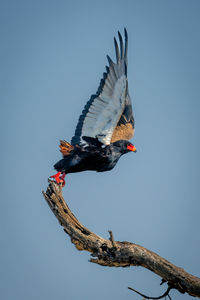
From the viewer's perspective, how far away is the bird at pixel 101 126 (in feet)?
35.9

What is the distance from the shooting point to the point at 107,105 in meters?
11.0

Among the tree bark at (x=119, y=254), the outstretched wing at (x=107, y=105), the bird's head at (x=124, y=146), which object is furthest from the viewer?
the bird's head at (x=124, y=146)

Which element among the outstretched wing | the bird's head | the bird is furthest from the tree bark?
the bird's head

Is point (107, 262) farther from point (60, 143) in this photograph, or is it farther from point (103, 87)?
point (103, 87)

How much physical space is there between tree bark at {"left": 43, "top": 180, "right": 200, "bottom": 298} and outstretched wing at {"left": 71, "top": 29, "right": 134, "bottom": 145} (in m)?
3.29

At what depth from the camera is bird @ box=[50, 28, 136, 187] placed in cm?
1093

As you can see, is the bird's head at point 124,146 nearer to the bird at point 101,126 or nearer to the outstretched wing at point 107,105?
the bird at point 101,126

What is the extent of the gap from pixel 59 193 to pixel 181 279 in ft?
10.1

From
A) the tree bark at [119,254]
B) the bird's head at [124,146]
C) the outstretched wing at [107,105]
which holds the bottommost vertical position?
the tree bark at [119,254]

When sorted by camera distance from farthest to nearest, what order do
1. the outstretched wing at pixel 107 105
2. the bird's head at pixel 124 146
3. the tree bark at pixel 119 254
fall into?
the bird's head at pixel 124 146, the outstretched wing at pixel 107 105, the tree bark at pixel 119 254

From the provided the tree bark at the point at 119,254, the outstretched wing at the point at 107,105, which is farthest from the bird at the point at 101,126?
the tree bark at the point at 119,254

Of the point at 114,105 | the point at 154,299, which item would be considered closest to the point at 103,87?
the point at 114,105

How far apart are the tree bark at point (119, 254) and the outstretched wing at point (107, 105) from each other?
10.8 feet

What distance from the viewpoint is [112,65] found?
36.3 feet
